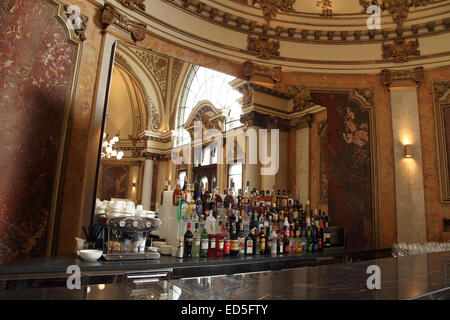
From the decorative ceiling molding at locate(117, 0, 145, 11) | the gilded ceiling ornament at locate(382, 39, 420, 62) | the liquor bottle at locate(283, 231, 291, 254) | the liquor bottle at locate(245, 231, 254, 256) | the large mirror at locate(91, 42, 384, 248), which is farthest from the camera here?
the gilded ceiling ornament at locate(382, 39, 420, 62)

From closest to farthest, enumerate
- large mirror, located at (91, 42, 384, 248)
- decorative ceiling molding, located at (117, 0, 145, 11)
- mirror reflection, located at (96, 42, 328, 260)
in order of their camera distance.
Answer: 1. mirror reflection, located at (96, 42, 328, 260)
2. large mirror, located at (91, 42, 384, 248)
3. decorative ceiling molding, located at (117, 0, 145, 11)

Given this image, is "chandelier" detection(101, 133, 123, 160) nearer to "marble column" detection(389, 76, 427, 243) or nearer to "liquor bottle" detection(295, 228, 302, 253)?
"liquor bottle" detection(295, 228, 302, 253)

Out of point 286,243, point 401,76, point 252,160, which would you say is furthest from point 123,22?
point 401,76

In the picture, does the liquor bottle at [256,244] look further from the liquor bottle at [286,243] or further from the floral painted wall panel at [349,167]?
the floral painted wall panel at [349,167]

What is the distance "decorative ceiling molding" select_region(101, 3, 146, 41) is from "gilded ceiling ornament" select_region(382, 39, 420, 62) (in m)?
4.20

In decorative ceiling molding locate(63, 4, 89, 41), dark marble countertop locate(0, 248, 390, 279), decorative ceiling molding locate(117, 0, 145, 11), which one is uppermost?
decorative ceiling molding locate(117, 0, 145, 11)

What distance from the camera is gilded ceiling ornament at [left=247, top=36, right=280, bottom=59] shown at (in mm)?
5102

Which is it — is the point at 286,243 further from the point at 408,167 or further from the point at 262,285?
the point at 408,167

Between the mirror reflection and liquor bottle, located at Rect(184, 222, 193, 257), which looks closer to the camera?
liquor bottle, located at Rect(184, 222, 193, 257)

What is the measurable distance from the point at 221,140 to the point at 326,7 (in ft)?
10.3

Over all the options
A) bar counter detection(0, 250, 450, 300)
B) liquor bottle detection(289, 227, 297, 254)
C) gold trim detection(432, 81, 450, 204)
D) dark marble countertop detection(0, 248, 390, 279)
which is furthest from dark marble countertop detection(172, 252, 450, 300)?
gold trim detection(432, 81, 450, 204)

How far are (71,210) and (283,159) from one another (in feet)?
11.0

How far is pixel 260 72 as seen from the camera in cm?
503

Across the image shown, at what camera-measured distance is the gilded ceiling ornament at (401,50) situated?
509cm
